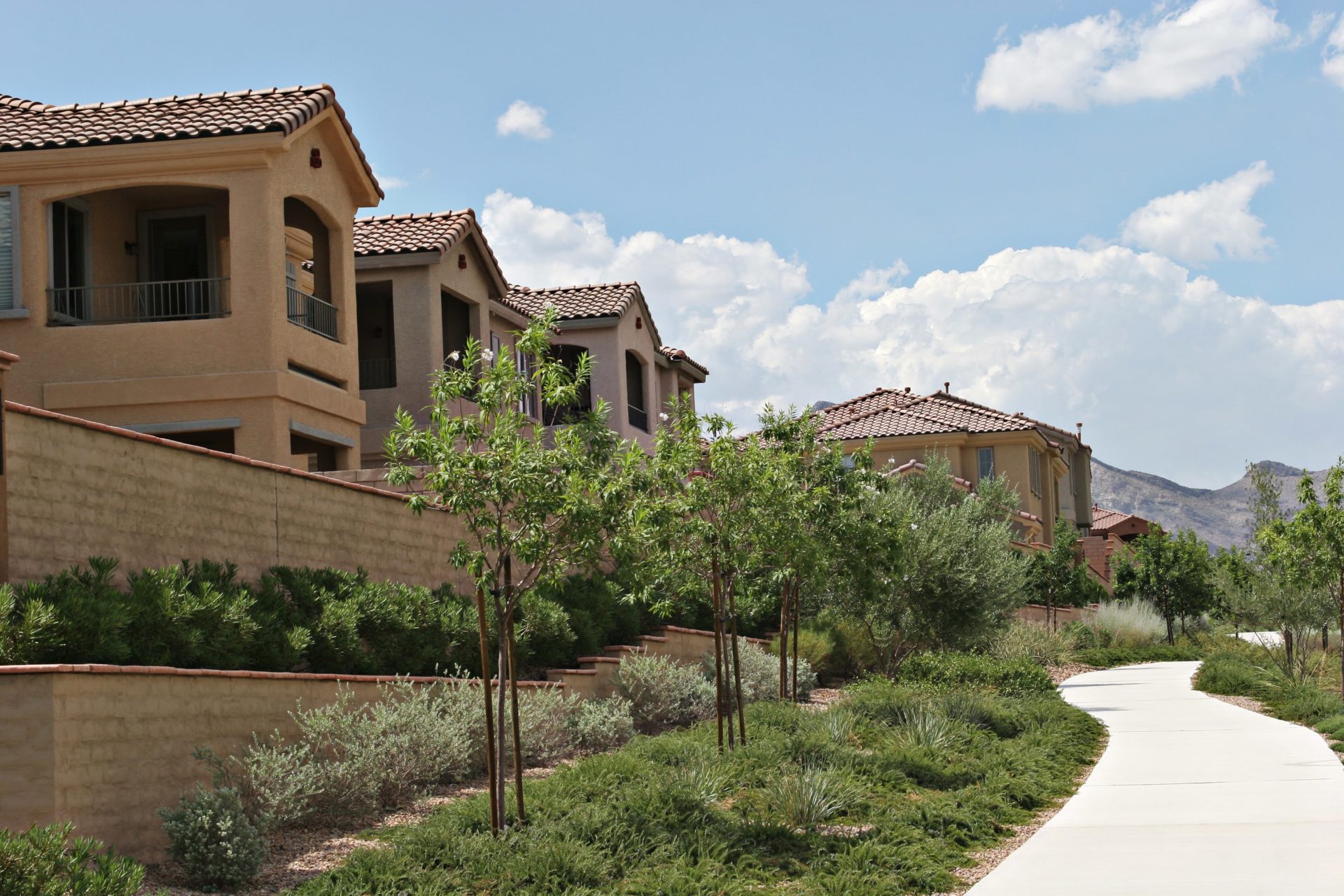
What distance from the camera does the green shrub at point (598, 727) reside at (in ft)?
51.6

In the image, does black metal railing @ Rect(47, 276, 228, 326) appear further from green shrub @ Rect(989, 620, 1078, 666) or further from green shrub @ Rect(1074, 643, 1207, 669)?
green shrub @ Rect(1074, 643, 1207, 669)

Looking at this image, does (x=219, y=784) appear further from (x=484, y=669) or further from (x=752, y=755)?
(x=752, y=755)

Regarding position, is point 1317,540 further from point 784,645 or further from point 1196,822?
point 1196,822

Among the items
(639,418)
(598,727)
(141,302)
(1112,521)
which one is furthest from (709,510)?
(1112,521)

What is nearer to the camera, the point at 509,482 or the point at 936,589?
the point at 509,482

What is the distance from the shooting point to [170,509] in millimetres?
12742

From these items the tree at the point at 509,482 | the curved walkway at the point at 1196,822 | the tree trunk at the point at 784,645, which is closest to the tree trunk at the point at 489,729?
the tree at the point at 509,482

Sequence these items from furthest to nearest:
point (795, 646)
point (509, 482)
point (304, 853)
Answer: point (795, 646)
point (304, 853)
point (509, 482)

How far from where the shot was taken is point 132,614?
10945 mm

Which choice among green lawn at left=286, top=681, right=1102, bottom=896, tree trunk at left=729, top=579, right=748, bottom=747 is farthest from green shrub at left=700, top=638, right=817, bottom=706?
green lawn at left=286, top=681, right=1102, bottom=896

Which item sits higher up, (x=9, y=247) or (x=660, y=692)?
(x=9, y=247)

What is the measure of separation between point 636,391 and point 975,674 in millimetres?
17092

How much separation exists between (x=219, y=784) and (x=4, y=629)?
74.8 inches

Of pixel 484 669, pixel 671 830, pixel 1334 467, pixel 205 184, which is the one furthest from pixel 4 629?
pixel 1334 467
